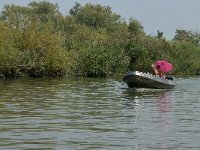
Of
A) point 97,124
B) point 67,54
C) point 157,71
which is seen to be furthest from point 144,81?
point 67,54

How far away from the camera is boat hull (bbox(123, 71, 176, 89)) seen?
28.0 metres

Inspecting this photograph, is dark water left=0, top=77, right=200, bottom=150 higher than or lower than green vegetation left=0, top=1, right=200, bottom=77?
lower

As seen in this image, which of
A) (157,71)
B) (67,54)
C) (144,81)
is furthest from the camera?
(67,54)

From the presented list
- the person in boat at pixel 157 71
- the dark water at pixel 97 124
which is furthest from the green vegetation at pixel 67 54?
the dark water at pixel 97 124

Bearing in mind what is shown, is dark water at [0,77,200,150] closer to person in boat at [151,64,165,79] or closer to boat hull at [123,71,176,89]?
boat hull at [123,71,176,89]

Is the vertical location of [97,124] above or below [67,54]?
below

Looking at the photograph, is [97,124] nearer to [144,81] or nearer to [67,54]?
[144,81]

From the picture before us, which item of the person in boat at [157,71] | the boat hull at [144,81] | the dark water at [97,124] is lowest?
the dark water at [97,124]

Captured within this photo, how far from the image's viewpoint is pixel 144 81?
92.5 ft

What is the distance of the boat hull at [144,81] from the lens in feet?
91.9

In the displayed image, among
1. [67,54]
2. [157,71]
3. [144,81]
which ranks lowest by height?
[144,81]

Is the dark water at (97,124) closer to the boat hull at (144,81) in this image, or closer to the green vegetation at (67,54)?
the boat hull at (144,81)

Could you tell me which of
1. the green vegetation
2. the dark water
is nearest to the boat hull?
the dark water

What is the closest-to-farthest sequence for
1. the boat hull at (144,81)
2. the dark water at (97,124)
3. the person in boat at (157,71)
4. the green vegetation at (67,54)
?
the dark water at (97,124) < the boat hull at (144,81) < the person in boat at (157,71) < the green vegetation at (67,54)
